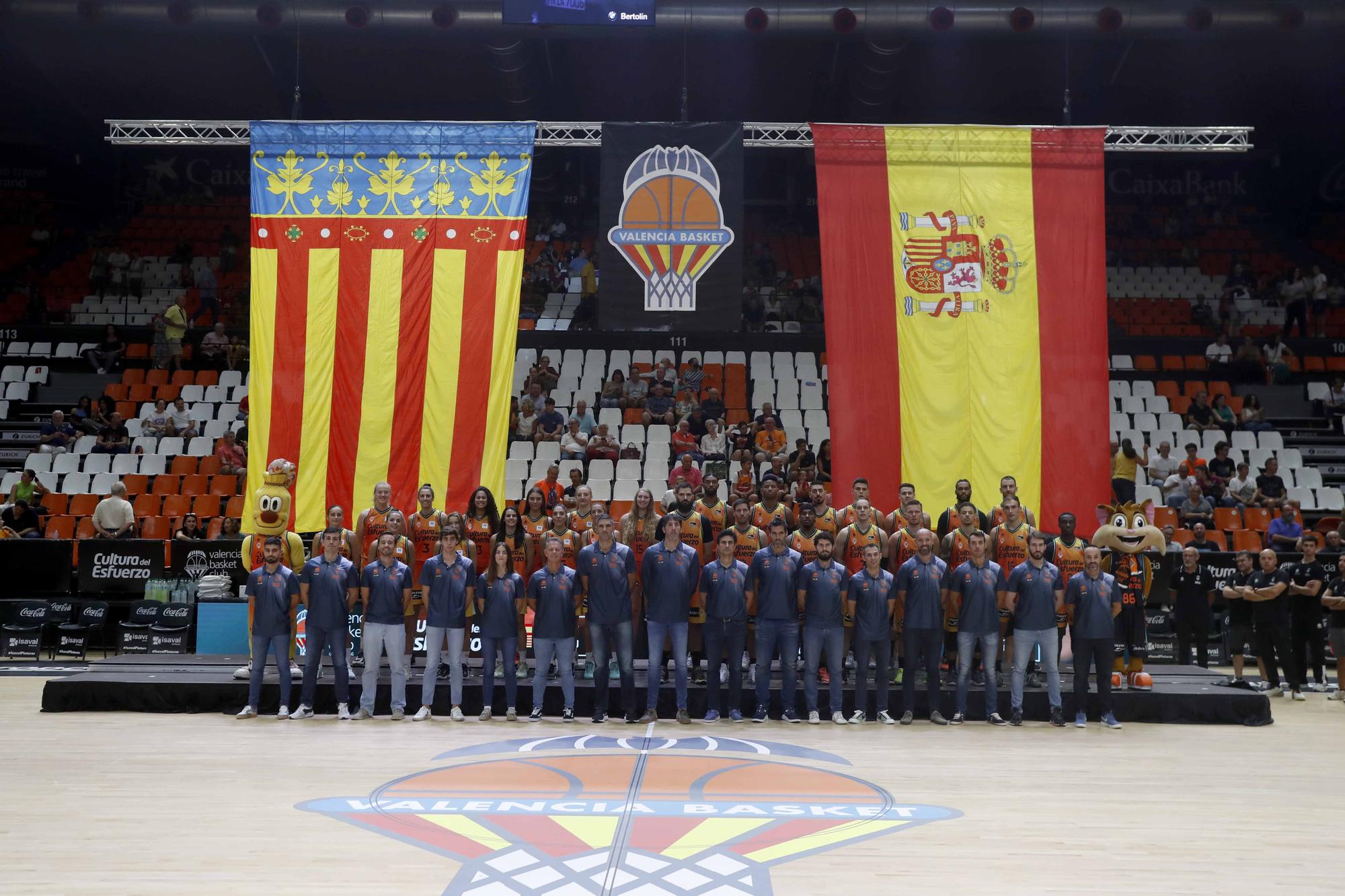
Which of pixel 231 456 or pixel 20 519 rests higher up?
pixel 231 456

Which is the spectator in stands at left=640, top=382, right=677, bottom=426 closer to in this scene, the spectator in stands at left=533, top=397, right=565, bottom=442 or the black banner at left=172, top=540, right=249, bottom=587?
the spectator in stands at left=533, top=397, right=565, bottom=442

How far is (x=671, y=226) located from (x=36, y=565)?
920cm

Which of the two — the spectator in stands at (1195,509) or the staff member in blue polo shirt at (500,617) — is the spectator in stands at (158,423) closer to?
the staff member in blue polo shirt at (500,617)

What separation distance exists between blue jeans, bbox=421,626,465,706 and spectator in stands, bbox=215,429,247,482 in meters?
7.70

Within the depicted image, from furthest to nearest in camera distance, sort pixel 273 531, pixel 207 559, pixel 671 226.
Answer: pixel 207 559 < pixel 671 226 < pixel 273 531

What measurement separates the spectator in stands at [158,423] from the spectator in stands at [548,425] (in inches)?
226

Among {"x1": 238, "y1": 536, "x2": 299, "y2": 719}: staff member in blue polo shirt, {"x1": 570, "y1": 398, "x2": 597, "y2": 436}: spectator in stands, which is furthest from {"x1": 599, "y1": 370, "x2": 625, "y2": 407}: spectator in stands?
{"x1": 238, "y1": 536, "x2": 299, "y2": 719}: staff member in blue polo shirt

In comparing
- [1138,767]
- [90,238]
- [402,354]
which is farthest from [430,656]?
[90,238]

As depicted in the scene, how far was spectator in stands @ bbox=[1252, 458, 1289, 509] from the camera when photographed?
17141mm

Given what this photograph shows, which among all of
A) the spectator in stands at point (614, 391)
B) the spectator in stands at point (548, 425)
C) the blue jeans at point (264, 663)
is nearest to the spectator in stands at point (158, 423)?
the spectator in stands at point (548, 425)

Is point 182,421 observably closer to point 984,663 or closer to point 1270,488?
point 984,663

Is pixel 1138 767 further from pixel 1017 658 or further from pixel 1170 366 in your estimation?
pixel 1170 366

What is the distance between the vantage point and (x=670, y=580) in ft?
34.9

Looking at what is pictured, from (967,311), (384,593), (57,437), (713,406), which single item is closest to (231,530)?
(57,437)
